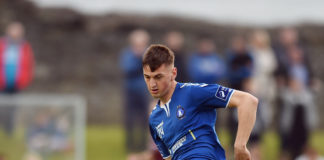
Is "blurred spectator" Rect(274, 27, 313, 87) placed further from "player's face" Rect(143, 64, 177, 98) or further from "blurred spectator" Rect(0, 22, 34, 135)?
"player's face" Rect(143, 64, 177, 98)

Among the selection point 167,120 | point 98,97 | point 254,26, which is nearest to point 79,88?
point 98,97

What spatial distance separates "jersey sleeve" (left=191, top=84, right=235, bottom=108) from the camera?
5.32 m

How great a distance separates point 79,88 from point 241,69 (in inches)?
301

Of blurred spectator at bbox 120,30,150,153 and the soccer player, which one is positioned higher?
the soccer player

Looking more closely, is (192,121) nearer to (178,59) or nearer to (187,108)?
(187,108)

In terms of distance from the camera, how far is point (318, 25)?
20.8 m

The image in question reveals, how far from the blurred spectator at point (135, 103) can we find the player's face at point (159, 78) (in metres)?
6.94

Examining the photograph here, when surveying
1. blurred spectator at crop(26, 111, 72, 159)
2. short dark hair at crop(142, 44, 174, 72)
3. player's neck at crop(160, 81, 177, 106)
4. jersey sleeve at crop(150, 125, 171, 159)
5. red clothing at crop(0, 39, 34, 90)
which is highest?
short dark hair at crop(142, 44, 174, 72)

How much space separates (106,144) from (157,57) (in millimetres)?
9004

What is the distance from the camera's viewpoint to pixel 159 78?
5441mm

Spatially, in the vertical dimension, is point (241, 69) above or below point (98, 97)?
above

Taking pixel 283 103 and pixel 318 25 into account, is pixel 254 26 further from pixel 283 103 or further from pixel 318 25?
pixel 283 103

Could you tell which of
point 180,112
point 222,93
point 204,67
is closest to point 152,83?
point 180,112

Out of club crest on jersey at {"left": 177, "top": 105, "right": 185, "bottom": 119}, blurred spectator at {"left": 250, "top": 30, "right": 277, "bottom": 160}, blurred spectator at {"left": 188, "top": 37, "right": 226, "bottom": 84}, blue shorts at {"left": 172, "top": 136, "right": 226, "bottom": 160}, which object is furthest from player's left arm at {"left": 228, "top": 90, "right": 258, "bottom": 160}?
blurred spectator at {"left": 188, "top": 37, "right": 226, "bottom": 84}
